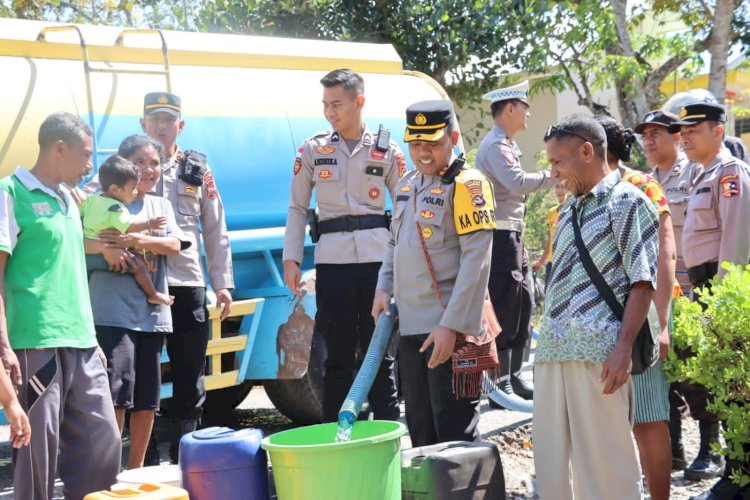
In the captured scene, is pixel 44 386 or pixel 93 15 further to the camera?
pixel 93 15

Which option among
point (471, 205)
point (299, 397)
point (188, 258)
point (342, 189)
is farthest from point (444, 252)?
point (299, 397)

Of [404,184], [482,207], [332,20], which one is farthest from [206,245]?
[332,20]

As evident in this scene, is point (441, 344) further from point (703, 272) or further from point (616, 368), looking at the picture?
point (703, 272)

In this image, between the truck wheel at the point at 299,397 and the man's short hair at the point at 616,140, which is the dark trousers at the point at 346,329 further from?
the man's short hair at the point at 616,140

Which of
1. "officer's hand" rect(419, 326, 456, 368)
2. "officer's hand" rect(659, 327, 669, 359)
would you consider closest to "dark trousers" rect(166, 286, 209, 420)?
"officer's hand" rect(419, 326, 456, 368)

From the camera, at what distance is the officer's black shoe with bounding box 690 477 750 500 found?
4.66 metres

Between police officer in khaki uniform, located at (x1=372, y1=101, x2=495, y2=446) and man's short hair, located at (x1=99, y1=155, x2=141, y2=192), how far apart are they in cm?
130

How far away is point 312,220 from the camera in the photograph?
5.41m

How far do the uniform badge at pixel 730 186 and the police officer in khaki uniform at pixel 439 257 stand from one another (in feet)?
5.20

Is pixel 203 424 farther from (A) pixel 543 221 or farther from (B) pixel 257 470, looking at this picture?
(A) pixel 543 221

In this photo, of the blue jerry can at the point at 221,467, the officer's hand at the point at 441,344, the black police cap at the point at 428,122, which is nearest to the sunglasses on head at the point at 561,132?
the black police cap at the point at 428,122

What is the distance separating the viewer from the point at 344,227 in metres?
5.30

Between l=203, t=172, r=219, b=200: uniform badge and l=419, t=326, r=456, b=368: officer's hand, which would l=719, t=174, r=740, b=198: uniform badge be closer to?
l=419, t=326, r=456, b=368: officer's hand

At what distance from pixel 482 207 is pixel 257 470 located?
1.40 metres
